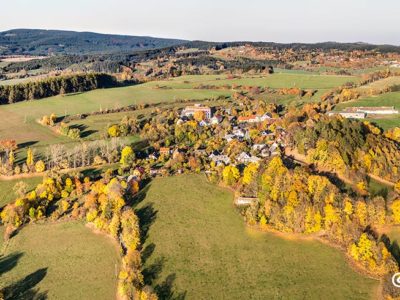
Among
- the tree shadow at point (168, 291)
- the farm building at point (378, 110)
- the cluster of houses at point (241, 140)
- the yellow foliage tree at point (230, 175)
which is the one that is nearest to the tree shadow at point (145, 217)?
the tree shadow at point (168, 291)

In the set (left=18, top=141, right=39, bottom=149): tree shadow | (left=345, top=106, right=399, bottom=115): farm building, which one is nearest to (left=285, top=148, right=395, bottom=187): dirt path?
(left=345, top=106, right=399, bottom=115): farm building

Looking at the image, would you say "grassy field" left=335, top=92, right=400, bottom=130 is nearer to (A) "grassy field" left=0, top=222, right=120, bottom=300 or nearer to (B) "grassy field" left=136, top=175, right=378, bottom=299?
(B) "grassy field" left=136, top=175, right=378, bottom=299

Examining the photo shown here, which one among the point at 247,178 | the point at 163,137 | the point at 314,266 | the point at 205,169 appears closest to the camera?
the point at 314,266

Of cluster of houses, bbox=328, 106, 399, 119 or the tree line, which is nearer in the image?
cluster of houses, bbox=328, 106, 399, 119

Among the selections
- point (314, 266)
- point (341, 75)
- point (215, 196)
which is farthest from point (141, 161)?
point (341, 75)

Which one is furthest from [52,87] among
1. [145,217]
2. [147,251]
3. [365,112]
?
[147,251]

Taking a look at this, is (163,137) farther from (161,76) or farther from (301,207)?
(161,76)
